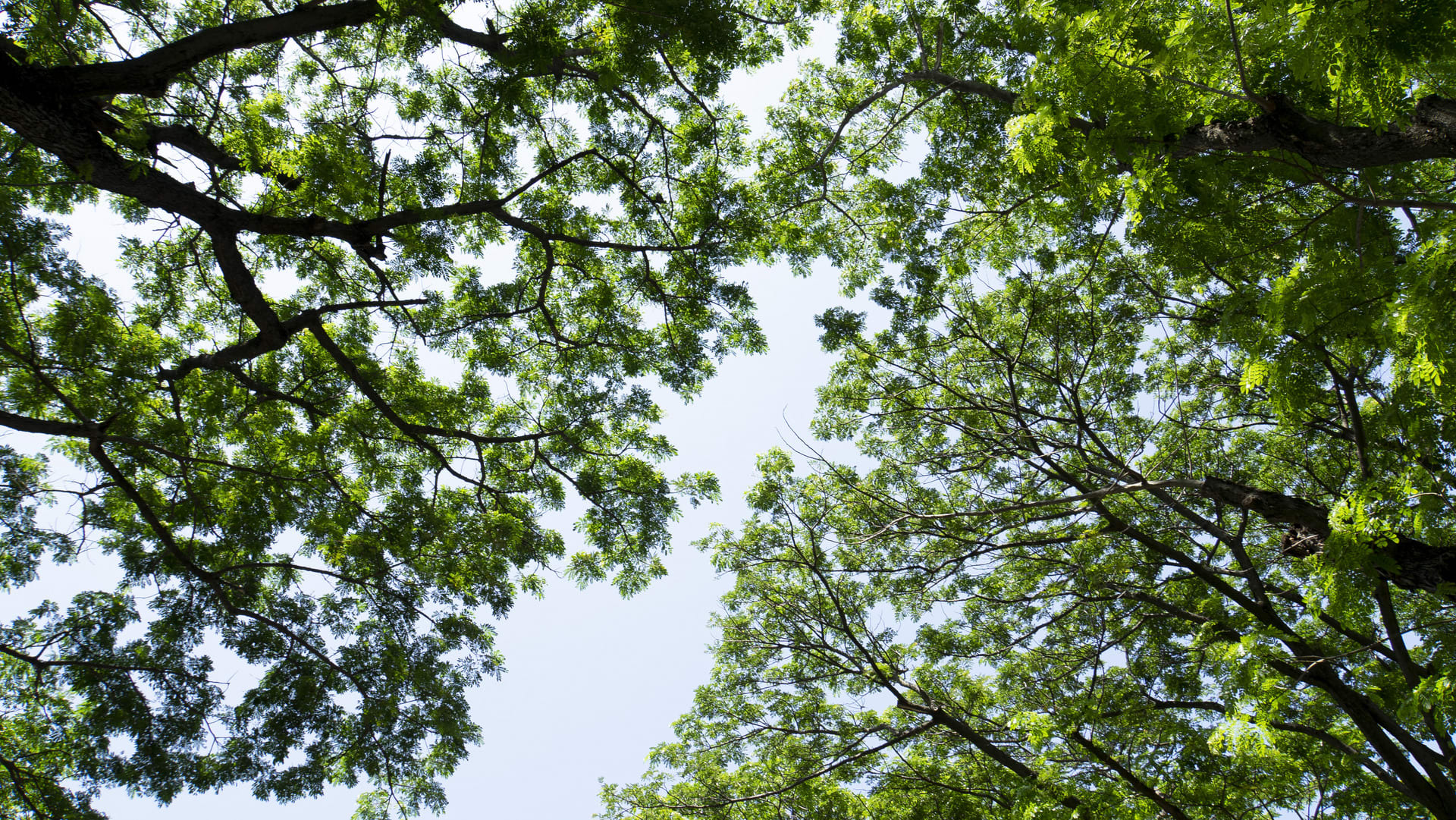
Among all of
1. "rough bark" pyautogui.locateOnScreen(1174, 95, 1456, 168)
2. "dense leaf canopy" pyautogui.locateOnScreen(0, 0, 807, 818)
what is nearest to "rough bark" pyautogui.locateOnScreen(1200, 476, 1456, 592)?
"rough bark" pyautogui.locateOnScreen(1174, 95, 1456, 168)

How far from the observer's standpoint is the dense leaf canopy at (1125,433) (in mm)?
3115

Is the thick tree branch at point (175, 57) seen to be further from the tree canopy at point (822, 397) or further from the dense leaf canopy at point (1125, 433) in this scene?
the dense leaf canopy at point (1125, 433)

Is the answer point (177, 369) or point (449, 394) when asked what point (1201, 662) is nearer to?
point (449, 394)

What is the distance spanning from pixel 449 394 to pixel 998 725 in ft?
Result: 21.7

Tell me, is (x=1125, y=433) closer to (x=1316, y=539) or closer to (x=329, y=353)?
(x=1316, y=539)

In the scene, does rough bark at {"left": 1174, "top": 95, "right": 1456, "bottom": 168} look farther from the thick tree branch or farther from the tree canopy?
the thick tree branch

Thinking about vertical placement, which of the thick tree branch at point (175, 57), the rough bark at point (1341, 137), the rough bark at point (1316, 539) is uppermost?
the thick tree branch at point (175, 57)

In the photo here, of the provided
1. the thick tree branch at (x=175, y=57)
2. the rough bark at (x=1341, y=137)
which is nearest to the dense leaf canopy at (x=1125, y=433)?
the rough bark at (x=1341, y=137)

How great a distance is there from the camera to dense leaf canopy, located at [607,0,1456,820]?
123 inches

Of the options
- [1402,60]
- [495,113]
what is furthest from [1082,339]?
[495,113]

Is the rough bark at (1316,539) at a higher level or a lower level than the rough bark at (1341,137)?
lower

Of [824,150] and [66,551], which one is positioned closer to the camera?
[66,551]

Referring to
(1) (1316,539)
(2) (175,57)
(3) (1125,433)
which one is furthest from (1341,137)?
(2) (175,57)

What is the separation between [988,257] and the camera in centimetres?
732
